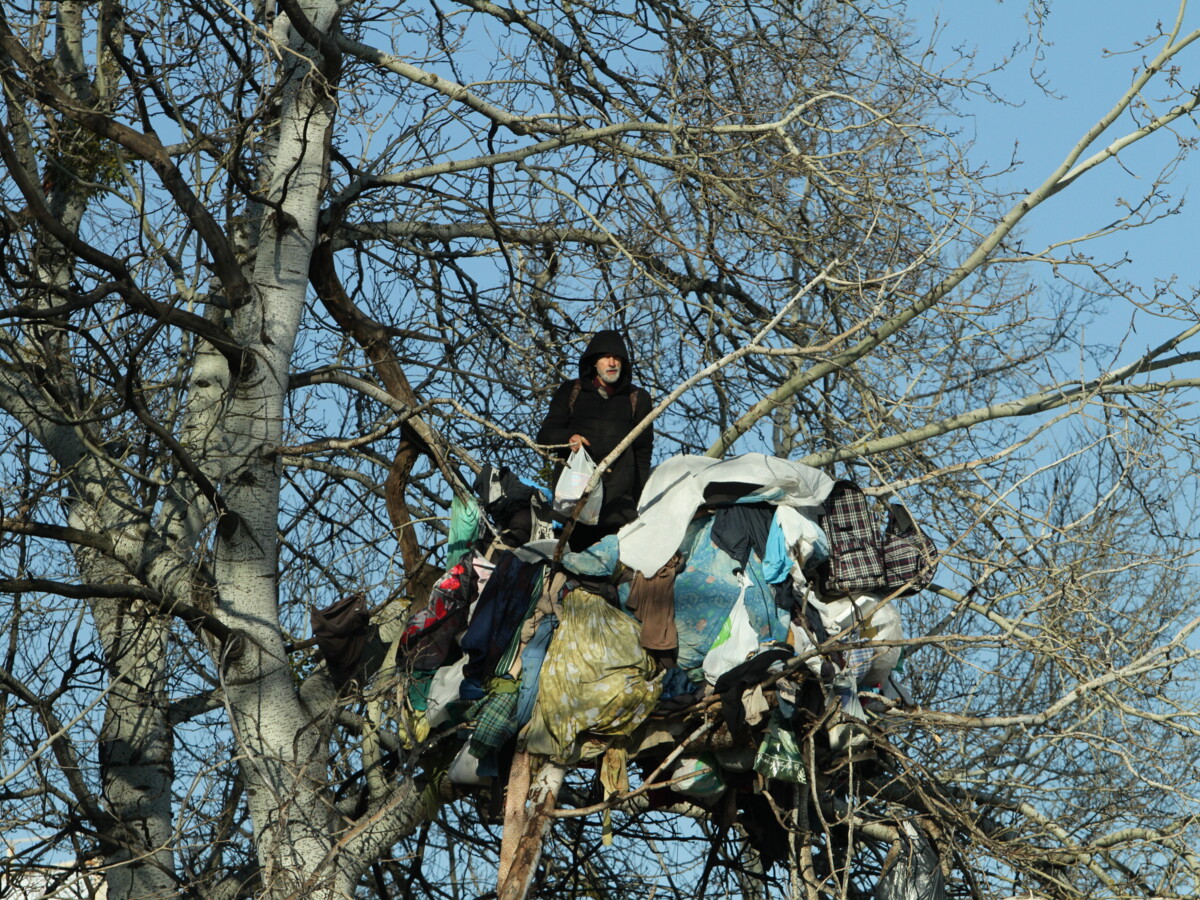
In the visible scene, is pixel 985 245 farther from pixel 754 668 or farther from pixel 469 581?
pixel 469 581

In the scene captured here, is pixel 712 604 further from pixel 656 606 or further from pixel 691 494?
pixel 691 494

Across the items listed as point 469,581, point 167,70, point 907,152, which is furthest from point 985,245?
point 167,70

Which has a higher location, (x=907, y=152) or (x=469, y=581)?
(x=907, y=152)

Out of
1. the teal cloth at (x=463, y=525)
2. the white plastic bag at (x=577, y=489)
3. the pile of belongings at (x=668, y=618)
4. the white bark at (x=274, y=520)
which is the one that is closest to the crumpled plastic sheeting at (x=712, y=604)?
the pile of belongings at (x=668, y=618)

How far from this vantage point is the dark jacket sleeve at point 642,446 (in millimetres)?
7621

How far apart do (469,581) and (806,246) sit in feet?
9.31

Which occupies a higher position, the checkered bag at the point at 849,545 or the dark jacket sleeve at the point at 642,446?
the dark jacket sleeve at the point at 642,446

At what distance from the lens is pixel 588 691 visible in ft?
21.2

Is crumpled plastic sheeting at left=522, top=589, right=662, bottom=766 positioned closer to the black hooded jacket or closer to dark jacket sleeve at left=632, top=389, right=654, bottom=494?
the black hooded jacket

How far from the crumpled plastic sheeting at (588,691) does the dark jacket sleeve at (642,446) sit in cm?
116

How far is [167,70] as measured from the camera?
23.5ft

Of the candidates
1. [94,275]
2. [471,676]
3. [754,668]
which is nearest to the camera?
[754,668]

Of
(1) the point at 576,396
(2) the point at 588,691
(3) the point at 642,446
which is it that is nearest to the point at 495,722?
(2) the point at 588,691

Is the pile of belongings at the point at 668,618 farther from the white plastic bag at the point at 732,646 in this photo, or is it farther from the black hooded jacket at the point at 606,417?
the black hooded jacket at the point at 606,417
